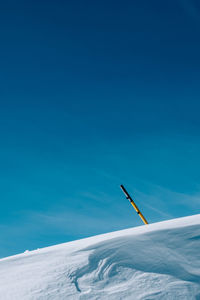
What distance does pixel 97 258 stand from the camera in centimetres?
293

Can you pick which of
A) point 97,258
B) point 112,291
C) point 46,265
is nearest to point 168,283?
point 112,291

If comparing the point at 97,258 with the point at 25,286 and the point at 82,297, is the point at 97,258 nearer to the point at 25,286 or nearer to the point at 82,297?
the point at 82,297

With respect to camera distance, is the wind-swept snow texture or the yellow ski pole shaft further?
the yellow ski pole shaft

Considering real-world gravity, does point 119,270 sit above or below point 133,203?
below

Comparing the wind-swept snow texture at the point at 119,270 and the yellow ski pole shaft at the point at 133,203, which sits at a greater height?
the yellow ski pole shaft at the point at 133,203

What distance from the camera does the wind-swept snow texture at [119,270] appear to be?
243 cm

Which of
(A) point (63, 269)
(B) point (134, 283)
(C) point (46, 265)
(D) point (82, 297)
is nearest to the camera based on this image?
(D) point (82, 297)

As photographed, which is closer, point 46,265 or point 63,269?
point 63,269

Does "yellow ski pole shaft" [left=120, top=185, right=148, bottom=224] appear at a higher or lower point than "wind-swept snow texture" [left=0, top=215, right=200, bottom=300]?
higher

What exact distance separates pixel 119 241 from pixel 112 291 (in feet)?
2.50

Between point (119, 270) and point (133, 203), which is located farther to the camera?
point (133, 203)

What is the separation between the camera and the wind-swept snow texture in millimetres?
2429

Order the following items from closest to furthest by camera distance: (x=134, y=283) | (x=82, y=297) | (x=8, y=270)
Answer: (x=82, y=297), (x=134, y=283), (x=8, y=270)

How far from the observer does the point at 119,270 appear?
2748 millimetres
